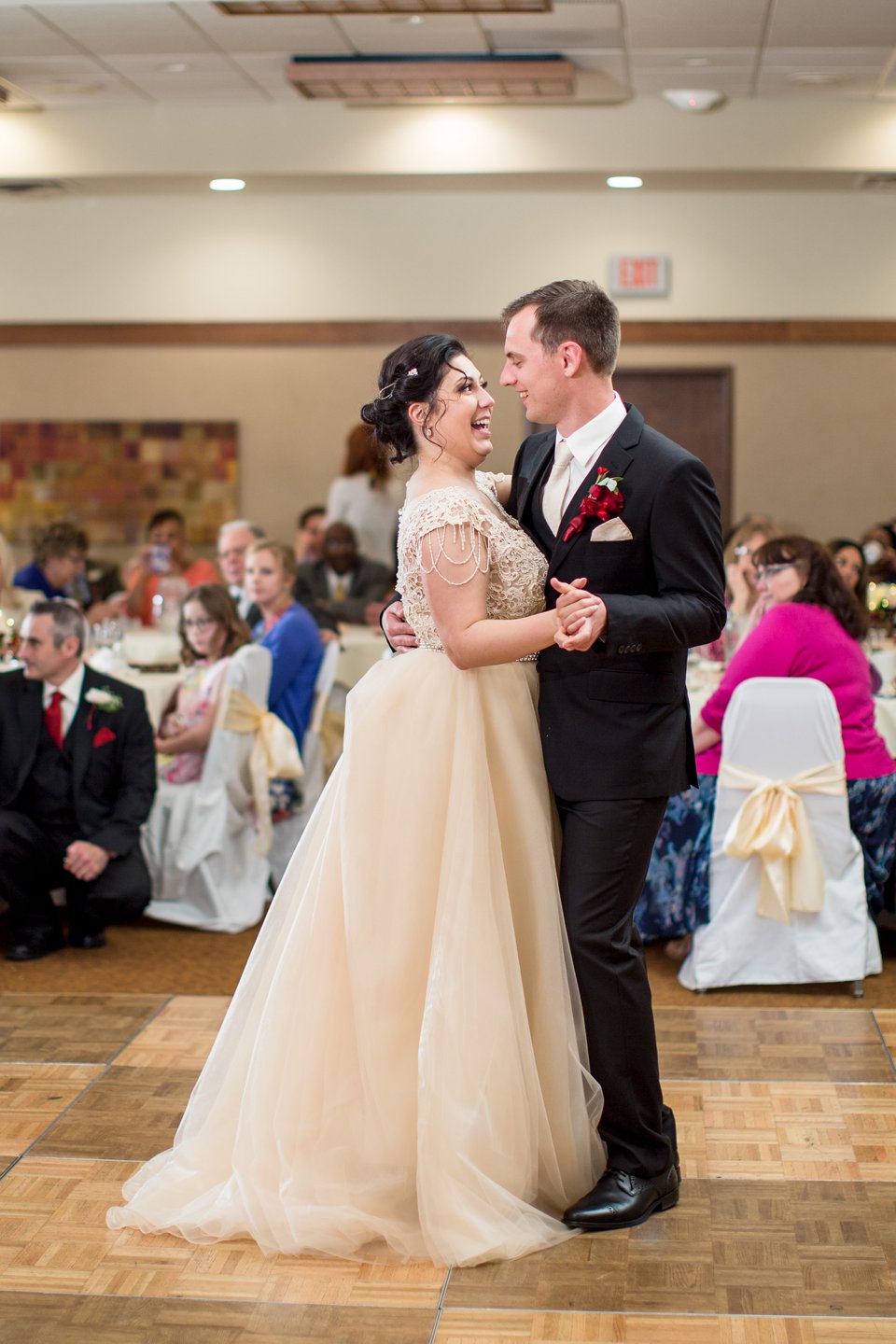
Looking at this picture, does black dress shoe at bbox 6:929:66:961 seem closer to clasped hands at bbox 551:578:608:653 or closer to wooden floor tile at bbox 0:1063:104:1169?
wooden floor tile at bbox 0:1063:104:1169

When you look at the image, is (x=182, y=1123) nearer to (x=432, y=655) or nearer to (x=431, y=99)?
(x=432, y=655)

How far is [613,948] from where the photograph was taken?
257 cm

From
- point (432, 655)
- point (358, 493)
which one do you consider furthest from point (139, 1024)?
point (358, 493)

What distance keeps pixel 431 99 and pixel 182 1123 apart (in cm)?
556

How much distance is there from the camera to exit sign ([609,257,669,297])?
8.16 meters

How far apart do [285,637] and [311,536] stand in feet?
9.59

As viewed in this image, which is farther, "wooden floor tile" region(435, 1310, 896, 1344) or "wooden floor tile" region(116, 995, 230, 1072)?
"wooden floor tile" region(116, 995, 230, 1072)

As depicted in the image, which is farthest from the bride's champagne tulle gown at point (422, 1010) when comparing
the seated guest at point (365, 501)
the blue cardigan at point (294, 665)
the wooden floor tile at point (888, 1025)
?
the seated guest at point (365, 501)

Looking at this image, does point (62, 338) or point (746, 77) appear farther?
point (62, 338)

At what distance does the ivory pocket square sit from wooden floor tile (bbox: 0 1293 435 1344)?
4.28 ft

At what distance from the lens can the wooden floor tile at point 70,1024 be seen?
11.8 feet

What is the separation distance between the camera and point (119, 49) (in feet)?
21.1

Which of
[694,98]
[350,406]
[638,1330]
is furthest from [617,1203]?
[350,406]

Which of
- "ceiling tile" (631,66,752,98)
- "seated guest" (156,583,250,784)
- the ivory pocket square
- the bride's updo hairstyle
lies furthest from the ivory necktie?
"ceiling tile" (631,66,752,98)
